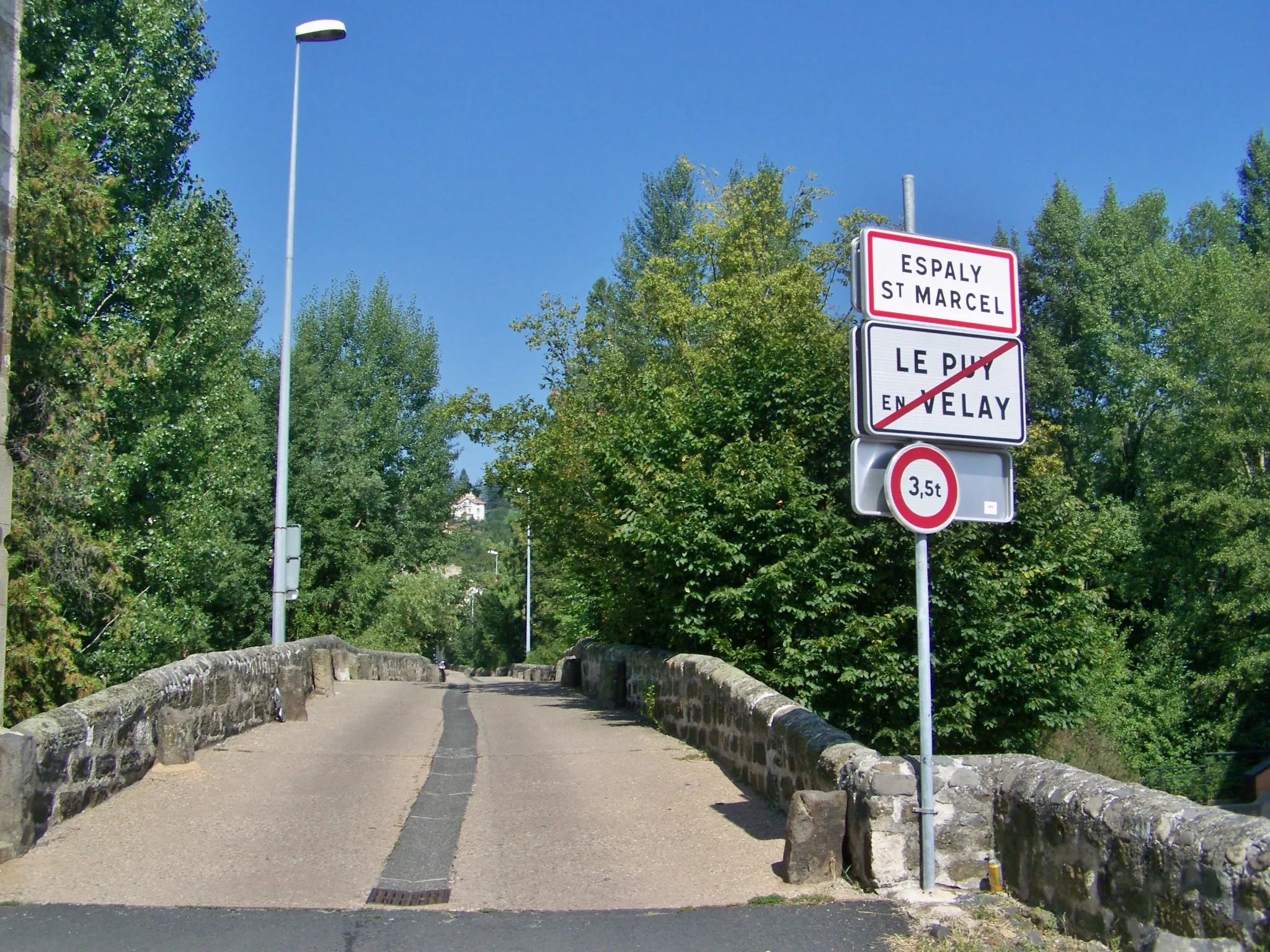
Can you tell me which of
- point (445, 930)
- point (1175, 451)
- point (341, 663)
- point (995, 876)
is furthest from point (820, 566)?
point (1175, 451)

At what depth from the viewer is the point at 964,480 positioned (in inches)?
241

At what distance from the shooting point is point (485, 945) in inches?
201

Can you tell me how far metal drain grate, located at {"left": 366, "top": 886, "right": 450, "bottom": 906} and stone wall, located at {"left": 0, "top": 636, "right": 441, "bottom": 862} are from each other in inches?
85.8

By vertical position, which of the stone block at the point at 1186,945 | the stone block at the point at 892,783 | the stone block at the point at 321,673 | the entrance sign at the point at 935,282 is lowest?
the stone block at the point at 321,673

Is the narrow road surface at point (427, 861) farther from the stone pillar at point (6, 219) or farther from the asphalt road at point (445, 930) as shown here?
the stone pillar at point (6, 219)

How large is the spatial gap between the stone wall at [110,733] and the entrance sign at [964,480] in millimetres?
4987

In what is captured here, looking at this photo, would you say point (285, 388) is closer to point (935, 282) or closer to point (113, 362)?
point (113, 362)

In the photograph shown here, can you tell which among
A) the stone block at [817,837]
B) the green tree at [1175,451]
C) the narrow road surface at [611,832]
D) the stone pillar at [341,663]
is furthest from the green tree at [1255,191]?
the stone block at [817,837]

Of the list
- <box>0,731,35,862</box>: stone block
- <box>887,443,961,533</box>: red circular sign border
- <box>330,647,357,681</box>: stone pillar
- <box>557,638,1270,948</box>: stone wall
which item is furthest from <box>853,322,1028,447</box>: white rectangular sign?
<box>330,647,357,681</box>: stone pillar

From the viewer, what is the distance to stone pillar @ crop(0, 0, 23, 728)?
8383 mm

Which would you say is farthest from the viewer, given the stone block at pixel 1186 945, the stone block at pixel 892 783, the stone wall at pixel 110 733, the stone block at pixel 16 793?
the stone wall at pixel 110 733

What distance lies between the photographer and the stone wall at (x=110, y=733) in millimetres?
6488

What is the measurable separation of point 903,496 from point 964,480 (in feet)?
1.60

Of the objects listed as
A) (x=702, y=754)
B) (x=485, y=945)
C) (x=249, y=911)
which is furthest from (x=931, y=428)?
(x=702, y=754)
